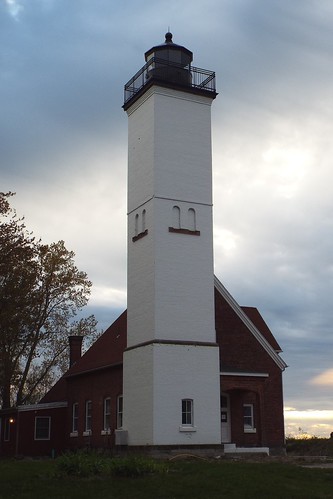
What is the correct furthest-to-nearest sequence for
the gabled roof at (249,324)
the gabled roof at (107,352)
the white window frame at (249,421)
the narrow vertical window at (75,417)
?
the narrow vertical window at (75,417), the gabled roof at (107,352), the gabled roof at (249,324), the white window frame at (249,421)

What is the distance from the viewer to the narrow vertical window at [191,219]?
30062 millimetres

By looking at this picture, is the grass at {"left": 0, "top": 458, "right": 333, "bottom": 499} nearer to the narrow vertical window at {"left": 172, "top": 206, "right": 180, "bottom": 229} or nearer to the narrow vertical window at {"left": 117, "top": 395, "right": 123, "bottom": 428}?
the narrow vertical window at {"left": 172, "top": 206, "right": 180, "bottom": 229}

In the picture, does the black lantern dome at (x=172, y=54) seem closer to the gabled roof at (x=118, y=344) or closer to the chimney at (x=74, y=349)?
the gabled roof at (x=118, y=344)

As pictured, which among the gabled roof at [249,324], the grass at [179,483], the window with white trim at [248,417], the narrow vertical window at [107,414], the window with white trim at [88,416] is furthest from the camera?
the window with white trim at [88,416]

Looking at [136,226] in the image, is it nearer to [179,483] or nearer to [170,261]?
[170,261]

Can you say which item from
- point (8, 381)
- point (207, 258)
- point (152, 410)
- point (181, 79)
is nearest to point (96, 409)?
point (8, 381)

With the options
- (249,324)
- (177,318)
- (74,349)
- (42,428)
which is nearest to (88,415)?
(42,428)

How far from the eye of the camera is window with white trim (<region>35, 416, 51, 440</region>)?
38688mm

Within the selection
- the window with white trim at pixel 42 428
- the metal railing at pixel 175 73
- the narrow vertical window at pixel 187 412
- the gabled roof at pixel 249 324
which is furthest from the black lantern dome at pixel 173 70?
the window with white trim at pixel 42 428

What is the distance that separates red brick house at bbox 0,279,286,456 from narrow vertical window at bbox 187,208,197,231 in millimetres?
3405

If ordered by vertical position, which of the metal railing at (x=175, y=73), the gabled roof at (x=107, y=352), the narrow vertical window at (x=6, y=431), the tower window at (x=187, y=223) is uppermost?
the metal railing at (x=175, y=73)

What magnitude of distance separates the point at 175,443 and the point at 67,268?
19.1 meters

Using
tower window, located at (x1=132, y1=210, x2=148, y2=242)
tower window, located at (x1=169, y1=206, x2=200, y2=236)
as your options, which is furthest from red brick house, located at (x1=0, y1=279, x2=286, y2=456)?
tower window, located at (x1=132, y1=210, x2=148, y2=242)

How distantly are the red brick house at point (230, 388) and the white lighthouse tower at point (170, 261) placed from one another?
2.13 m
